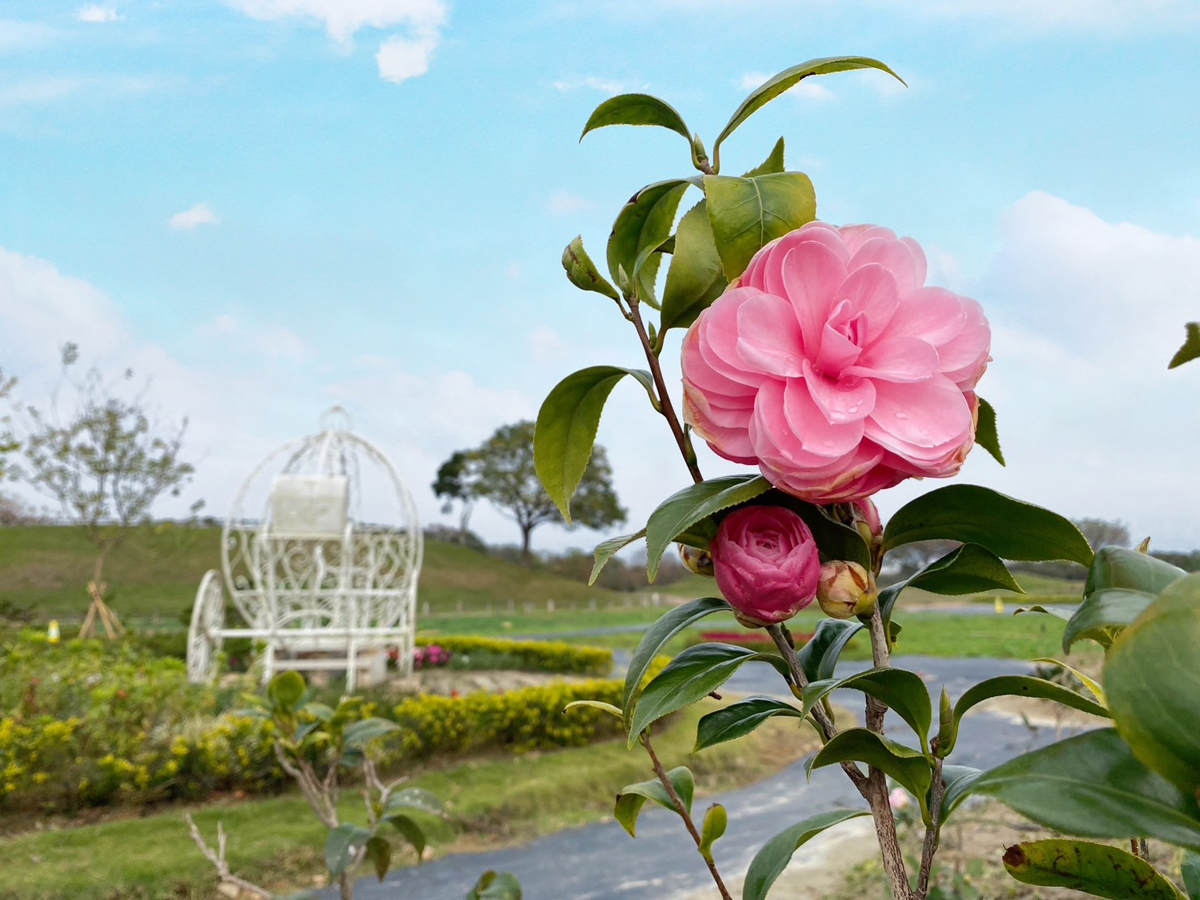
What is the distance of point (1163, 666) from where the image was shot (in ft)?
1.19

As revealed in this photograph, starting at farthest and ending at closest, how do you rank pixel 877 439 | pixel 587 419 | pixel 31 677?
pixel 31 677
pixel 587 419
pixel 877 439

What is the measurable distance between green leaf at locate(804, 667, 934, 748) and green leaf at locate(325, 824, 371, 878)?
52.4 inches

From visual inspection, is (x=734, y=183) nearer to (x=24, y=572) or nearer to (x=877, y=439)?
(x=877, y=439)

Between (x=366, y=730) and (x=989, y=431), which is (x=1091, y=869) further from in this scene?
(x=366, y=730)

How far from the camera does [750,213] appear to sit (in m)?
0.56

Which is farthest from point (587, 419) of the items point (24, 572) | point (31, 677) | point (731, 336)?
point (24, 572)

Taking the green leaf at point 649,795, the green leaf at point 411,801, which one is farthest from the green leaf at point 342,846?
the green leaf at point 649,795

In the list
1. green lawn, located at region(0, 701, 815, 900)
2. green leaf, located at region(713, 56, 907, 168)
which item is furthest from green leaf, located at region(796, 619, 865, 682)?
green lawn, located at region(0, 701, 815, 900)

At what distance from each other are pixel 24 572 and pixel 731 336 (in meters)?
24.9

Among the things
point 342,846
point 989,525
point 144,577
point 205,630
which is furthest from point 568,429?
point 144,577

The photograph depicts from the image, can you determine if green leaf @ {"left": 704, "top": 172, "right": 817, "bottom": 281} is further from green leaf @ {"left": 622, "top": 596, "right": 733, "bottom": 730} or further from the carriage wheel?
the carriage wheel

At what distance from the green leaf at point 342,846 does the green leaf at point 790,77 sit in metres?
1.49

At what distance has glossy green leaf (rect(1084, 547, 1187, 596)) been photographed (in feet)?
1.50

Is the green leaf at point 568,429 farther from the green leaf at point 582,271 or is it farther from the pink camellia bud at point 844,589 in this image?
the pink camellia bud at point 844,589
